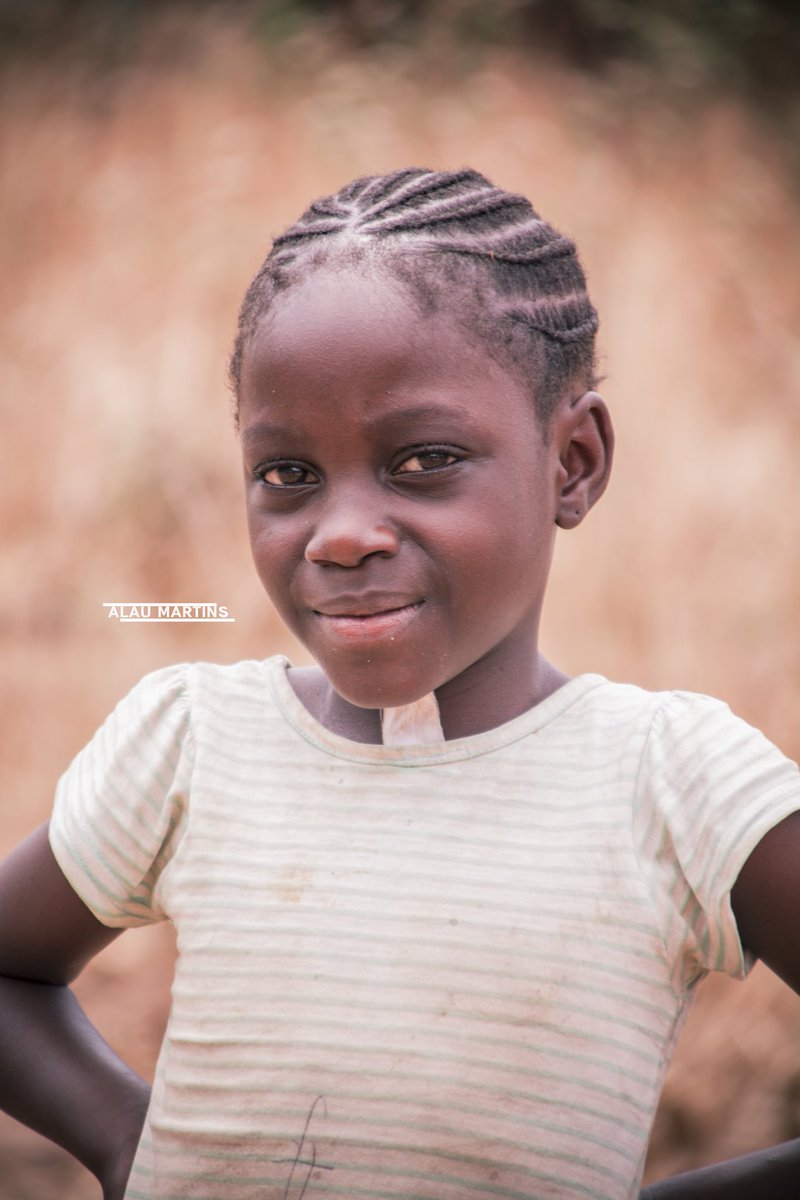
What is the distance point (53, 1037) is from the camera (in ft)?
4.46

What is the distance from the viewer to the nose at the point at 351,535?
3.60 ft

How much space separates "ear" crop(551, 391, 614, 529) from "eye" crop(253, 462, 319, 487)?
0.74ft

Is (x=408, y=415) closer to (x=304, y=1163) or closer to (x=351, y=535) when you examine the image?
(x=351, y=535)

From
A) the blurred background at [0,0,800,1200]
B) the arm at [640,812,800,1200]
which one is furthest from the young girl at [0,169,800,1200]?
the blurred background at [0,0,800,1200]

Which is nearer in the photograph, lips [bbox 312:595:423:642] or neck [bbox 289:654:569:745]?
lips [bbox 312:595:423:642]

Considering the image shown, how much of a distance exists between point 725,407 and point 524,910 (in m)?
2.00

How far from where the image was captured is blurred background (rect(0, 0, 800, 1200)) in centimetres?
286

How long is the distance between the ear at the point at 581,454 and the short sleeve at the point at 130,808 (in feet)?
1.29

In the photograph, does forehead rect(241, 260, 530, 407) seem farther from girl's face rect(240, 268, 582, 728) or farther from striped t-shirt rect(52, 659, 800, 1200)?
striped t-shirt rect(52, 659, 800, 1200)

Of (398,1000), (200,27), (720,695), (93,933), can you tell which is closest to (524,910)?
(398,1000)

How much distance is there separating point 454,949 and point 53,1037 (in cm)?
46

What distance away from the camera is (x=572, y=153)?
9.68 feet

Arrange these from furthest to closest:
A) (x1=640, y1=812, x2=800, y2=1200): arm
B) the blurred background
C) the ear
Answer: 1. the blurred background
2. the ear
3. (x1=640, y1=812, x2=800, y2=1200): arm

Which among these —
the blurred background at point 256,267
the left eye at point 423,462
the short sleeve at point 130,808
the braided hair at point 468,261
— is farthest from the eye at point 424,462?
the blurred background at point 256,267
